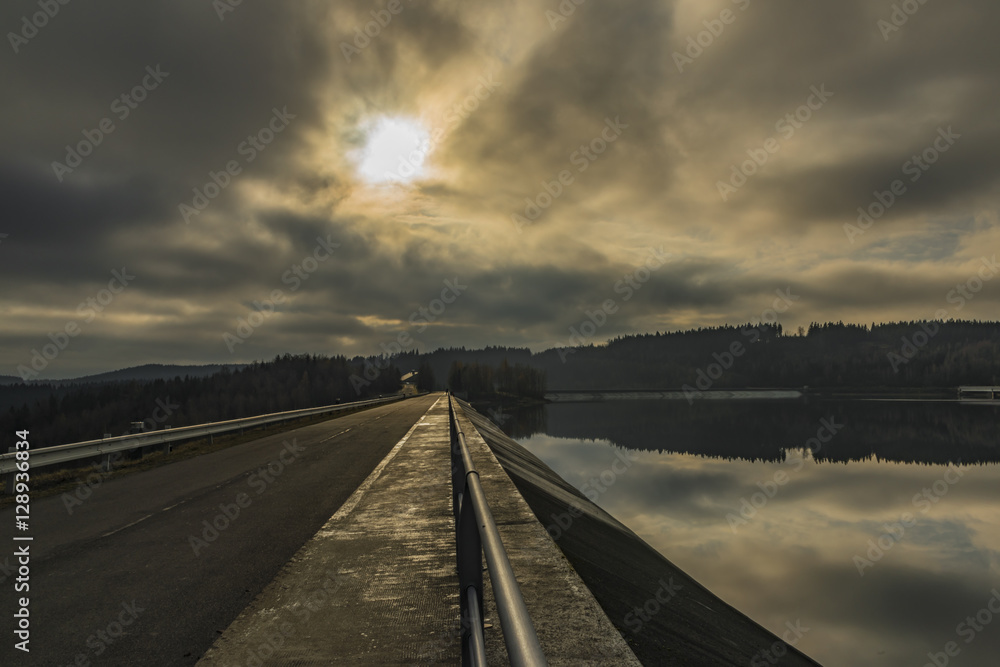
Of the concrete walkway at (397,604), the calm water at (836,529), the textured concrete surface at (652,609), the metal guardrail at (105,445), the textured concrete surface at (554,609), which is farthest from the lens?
the calm water at (836,529)

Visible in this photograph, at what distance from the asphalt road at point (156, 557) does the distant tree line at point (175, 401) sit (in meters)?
110

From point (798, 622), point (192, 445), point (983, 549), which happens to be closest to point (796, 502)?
point (983, 549)

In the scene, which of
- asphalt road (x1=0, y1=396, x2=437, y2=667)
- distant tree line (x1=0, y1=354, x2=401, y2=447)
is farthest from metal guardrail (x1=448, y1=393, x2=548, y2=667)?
distant tree line (x1=0, y1=354, x2=401, y2=447)

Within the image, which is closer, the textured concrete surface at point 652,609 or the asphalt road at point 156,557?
the asphalt road at point 156,557

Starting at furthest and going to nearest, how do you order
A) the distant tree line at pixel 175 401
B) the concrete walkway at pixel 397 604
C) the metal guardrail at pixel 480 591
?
the distant tree line at pixel 175 401
the concrete walkway at pixel 397 604
the metal guardrail at pixel 480 591

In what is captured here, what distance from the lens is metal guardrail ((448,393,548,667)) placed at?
1.46 metres

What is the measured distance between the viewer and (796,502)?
1251 inches

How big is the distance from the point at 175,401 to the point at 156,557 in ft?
459

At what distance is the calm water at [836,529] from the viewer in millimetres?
15203


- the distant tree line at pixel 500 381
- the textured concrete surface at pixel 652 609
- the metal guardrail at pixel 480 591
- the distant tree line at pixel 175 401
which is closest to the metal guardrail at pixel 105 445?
the textured concrete surface at pixel 652 609

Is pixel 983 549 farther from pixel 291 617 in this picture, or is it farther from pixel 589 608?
pixel 291 617

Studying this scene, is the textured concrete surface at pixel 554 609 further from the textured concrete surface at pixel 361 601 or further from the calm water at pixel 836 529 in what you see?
the calm water at pixel 836 529

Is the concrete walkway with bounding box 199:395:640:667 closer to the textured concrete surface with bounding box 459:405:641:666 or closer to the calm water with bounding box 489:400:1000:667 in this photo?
the textured concrete surface with bounding box 459:405:641:666

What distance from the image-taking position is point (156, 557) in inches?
248
